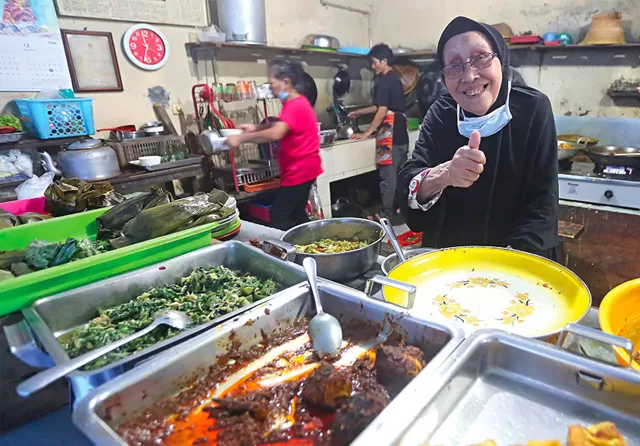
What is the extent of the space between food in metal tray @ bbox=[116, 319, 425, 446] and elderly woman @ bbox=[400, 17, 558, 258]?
938 mm

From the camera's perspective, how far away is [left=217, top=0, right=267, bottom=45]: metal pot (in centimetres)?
436

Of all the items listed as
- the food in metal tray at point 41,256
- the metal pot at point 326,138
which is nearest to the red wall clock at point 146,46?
the metal pot at point 326,138

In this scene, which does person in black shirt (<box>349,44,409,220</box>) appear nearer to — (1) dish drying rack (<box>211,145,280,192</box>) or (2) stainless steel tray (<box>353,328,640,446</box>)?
(1) dish drying rack (<box>211,145,280,192</box>)

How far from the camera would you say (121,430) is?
31.6 inches

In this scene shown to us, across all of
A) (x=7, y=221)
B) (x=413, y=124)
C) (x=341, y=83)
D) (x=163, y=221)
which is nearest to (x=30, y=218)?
(x=7, y=221)

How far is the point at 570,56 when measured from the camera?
4980 mm

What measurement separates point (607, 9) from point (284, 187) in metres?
4.46

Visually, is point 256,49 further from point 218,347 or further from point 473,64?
point 218,347

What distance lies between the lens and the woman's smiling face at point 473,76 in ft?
5.61

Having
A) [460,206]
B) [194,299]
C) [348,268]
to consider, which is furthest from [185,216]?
[460,206]

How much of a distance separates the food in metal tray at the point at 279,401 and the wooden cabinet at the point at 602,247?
10.1 feet

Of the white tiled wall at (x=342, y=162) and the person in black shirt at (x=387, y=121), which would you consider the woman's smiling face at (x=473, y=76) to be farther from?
the person in black shirt at (x=387, y=121)

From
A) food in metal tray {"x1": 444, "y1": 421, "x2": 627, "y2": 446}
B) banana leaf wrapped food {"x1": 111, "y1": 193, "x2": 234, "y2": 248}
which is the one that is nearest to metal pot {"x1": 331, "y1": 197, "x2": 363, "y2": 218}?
banana leaf wrapped food {"x1": 111, "y1": 193, "x2": 234, "y2": 248}

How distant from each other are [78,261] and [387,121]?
4819 millimetres
